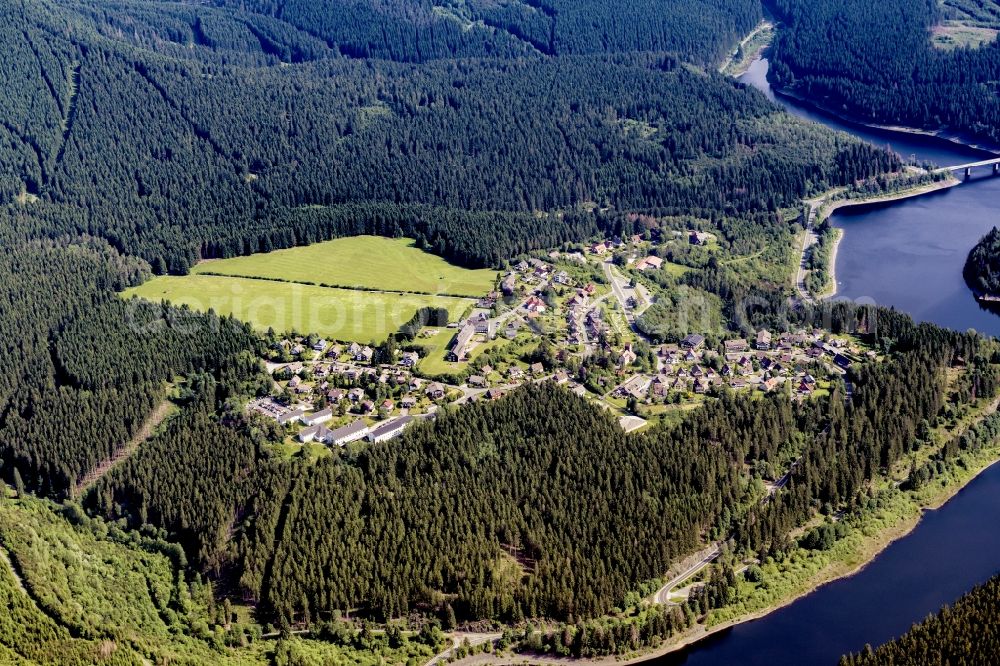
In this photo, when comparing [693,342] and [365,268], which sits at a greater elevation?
[693,342]

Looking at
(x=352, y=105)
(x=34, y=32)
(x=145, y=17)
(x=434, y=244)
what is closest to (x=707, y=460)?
(x=434, y=244)

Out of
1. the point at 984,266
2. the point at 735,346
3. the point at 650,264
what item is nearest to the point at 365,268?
the point at 650,264

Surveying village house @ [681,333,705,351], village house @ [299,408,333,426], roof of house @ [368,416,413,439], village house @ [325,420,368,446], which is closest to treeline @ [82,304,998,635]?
roof of house @ [368,416,413,439]

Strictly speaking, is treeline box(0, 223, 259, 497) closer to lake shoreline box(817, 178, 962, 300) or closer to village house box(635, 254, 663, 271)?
village house box(635, 254, 663, 271)

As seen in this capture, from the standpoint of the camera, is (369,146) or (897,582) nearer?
(897,582)

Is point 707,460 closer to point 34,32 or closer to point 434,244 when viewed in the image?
point 434,244

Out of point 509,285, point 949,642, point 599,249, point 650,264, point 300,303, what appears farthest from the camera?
point 599,249

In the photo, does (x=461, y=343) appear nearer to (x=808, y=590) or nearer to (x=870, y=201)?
(x=808, y=590)
